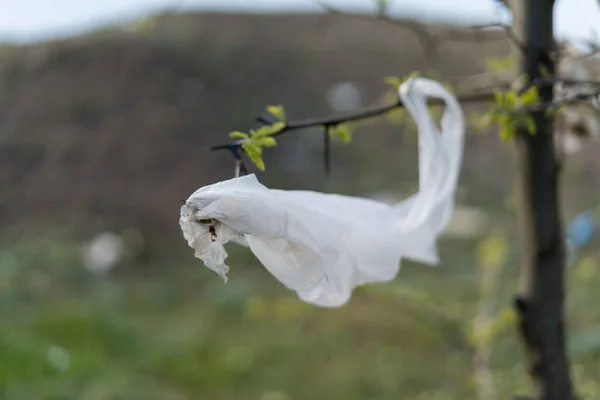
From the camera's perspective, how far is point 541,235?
867mm

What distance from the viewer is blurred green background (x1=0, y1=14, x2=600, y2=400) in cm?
199

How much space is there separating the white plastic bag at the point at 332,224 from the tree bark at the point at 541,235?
0.13 metres

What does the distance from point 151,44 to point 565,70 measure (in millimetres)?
4824

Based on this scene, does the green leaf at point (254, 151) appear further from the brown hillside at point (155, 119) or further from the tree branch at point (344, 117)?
the brown hillside at point (155, 119)

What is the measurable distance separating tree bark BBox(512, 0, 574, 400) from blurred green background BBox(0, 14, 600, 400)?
14 cm

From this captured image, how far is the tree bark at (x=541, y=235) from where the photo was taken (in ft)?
2.60

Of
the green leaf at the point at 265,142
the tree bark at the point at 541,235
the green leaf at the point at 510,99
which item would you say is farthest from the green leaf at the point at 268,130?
the tree bark at the point at 541,235

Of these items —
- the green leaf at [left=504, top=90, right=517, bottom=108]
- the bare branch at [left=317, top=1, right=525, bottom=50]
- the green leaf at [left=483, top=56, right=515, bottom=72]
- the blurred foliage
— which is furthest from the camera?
the blurred foliage

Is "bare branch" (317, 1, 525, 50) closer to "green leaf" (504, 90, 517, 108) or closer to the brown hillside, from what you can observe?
"green leaf" (504, 90, 517, 108)

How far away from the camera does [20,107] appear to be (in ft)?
14.7

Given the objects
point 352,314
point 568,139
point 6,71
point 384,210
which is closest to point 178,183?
point 6,71

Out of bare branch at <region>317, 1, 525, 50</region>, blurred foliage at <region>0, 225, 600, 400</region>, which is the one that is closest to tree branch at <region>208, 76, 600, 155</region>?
bare branch at <region>317, 1, 525, 50</region>

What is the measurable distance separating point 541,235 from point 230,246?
2376 millimetres

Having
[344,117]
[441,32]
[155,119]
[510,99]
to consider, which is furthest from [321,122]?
[155,119]
